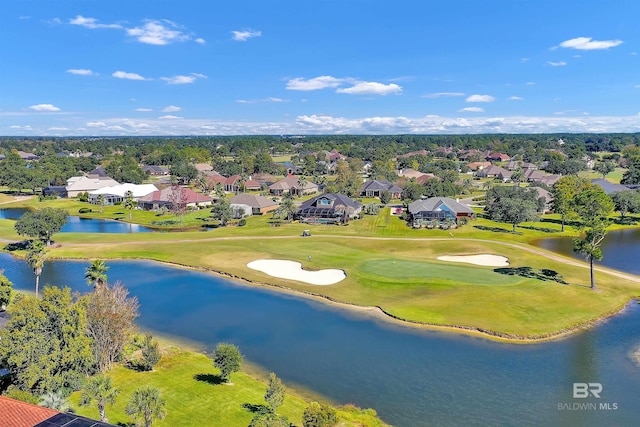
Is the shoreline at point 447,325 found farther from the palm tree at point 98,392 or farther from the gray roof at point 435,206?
the gray roof at point 435,206

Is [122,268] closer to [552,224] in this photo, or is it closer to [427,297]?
[427,297]

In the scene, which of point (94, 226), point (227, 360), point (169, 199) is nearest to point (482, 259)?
point (227, 360)

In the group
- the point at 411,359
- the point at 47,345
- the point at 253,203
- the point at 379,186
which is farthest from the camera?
the point at 379,186

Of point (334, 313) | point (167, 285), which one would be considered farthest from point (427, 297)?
point (167, 285)

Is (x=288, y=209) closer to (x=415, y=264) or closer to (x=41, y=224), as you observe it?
(x=415, y=264)

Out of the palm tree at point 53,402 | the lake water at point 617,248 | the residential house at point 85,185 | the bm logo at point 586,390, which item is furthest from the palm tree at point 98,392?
the residential house at point 85,185

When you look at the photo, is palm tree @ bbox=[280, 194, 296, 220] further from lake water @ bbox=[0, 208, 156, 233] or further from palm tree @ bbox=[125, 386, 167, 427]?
palm tree @ bbox=[125, 386, 167, 427]
